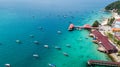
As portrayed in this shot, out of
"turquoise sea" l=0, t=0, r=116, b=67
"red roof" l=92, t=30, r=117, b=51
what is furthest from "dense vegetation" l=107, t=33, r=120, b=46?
"turquoise sea" l=0, t=0, r=116, b=67

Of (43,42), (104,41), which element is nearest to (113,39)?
(104,41)

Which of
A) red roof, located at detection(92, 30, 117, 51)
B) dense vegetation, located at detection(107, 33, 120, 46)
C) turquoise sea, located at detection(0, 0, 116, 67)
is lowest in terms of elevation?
turquoise sea, located at detection(0, 0, 116, 67)

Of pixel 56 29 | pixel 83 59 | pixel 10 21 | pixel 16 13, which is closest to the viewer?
pixel 83 59

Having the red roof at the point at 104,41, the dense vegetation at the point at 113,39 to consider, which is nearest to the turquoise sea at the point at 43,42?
the red roof at the point at 104,41

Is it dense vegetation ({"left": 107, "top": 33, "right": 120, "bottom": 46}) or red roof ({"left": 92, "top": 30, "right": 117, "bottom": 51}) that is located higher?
red roof ({"left": 92, "top": 30, "right": 117, "bottom": 51})

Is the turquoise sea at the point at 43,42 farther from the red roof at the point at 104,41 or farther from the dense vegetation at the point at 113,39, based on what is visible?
the dense vegetation at the point at 113,39

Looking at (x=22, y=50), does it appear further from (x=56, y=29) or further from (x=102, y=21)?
(x=102, y=21)

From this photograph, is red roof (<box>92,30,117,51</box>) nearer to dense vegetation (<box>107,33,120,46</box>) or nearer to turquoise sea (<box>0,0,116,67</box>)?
dense vegetation (<box>107,33,120,46</box>)

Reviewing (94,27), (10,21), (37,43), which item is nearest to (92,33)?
(94,27)

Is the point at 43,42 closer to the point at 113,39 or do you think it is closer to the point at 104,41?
the point at 104,41

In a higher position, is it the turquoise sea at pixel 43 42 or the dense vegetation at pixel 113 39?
the dense vegetation at pixel 113 39

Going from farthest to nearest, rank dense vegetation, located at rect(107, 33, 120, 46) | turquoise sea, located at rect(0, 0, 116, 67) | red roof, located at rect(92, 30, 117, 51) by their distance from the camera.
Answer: dense vegetation, located at rect(107, 33, 120, 46), red roof, located at rect(92, 30, 117, 51), turquoise sea, located at rect(0, 0, 116, 67)
